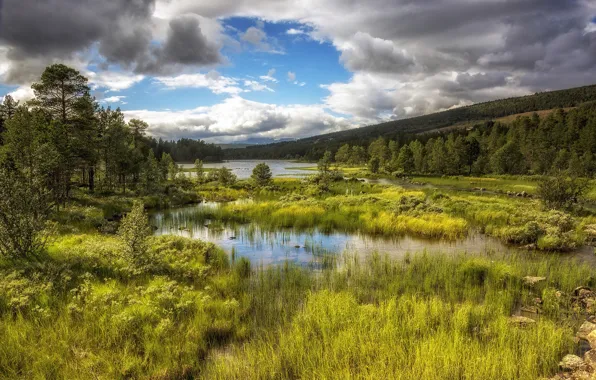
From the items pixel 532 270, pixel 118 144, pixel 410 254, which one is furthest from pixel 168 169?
pixel 532 270

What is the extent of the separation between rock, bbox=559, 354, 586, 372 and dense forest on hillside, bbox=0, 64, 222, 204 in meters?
18.7

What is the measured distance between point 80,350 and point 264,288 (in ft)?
20.2

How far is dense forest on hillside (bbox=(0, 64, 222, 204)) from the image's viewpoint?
2655cm

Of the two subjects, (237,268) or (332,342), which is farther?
(237,268)

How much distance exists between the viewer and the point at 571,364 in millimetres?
6863

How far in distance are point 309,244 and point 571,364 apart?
14400mm

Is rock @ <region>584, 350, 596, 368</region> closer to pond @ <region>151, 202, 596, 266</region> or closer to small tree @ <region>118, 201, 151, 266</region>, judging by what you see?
pond @ <region>151, 202, 596, 266</region>

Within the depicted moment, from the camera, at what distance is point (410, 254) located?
17797mm

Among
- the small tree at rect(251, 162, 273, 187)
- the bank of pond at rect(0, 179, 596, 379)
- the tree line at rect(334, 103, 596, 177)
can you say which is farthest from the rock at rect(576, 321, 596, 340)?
the tree line at rect(334, 103, 596, 177)

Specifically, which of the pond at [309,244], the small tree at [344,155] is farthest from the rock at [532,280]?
the small tree at [344,155]

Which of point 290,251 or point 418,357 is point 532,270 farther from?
point 290,251

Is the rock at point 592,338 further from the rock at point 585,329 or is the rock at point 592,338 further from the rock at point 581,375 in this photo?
the rock at point 581,375

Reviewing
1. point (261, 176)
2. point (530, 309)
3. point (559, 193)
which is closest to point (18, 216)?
point (530, 309)

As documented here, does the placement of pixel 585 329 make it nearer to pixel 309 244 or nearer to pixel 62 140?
pixel 309 244
